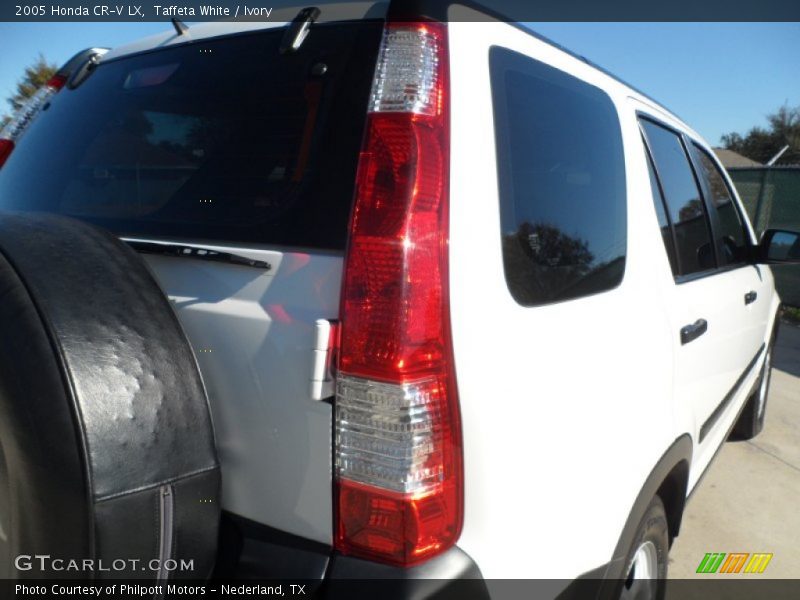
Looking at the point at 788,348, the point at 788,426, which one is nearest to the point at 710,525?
the point at 788,426

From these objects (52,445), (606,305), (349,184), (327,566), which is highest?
(349,184)

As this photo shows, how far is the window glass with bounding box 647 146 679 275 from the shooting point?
2.05m

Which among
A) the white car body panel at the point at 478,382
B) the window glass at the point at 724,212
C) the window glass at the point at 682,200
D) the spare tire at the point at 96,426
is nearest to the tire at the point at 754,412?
the window glass at the point at 724,212

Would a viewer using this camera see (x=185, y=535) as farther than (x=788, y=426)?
No

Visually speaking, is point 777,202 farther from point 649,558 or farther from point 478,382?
point 478,382

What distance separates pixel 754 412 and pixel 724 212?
177 centimetres

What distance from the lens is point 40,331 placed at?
113 centimetres

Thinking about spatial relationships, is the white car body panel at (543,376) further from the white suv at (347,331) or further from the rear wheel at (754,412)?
the rear wheel at (754,412)

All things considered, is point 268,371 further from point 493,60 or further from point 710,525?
point 710,525

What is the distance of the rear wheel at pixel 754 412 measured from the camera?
418cm

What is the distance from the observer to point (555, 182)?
5.08 feet

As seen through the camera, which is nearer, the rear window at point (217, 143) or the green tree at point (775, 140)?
the rear window at point (217, 143)

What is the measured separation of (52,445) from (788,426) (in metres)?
5.06

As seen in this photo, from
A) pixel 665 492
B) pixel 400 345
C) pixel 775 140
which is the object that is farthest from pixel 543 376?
pixel 775 140
